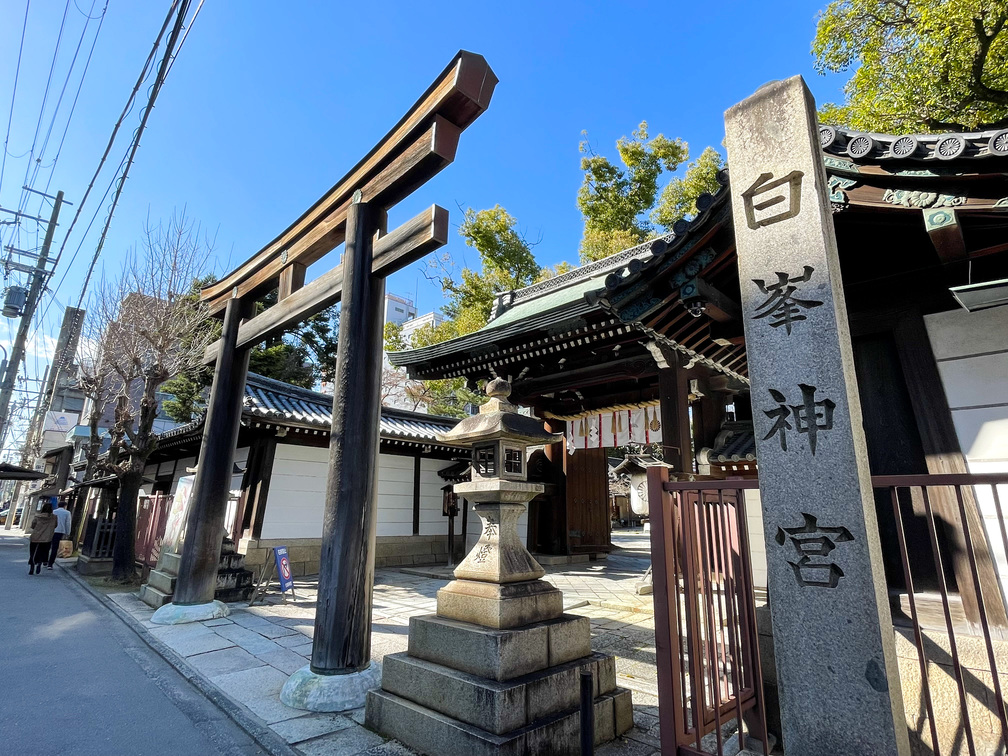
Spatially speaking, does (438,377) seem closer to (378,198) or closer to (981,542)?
(378,198)

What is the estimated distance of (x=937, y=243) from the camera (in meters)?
3.36

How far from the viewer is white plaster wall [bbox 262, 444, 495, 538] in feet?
36.5

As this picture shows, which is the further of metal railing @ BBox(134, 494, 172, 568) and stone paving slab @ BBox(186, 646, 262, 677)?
metal railing @ BBox(134, 494, 172, 568)

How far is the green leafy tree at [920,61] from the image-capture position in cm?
862

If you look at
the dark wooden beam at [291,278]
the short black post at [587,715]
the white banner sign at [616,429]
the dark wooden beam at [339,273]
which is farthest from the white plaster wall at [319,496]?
the short black post at [587,715]

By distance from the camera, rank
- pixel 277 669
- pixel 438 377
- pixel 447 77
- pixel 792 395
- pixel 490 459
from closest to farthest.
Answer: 1. pixel 792 395
2. pixel 490 459
3. pixel 447 77
4. pixel 277 669
5. pixel 438 377

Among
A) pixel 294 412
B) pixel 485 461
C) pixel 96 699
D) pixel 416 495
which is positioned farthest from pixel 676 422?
pixel 416 495

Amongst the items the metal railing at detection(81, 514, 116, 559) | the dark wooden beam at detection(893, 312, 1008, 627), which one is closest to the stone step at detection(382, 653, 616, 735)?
the dark wooden beam at detection(893, 312, 1008, 627)

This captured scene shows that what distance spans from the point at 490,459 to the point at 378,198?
3.11m

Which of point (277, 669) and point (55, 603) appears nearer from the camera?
point (277, 669)

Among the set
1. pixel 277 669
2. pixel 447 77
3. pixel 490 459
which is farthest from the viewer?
pixel 277 669

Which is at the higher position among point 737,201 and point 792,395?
point 737,201

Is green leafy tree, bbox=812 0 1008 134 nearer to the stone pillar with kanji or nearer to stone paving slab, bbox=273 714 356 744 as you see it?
the stone pillar with kanji

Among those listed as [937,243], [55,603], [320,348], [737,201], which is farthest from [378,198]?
[320,348]
